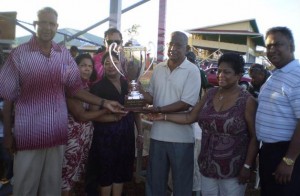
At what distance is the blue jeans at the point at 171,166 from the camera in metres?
3.10

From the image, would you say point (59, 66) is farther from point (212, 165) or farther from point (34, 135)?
point (212, 165)

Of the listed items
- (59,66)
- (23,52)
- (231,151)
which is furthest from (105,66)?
(231,151)

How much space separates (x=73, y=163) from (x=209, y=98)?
5.06ft

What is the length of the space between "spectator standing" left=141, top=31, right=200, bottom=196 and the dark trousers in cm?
77

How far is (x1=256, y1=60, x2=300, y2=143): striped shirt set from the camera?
7.60 feet

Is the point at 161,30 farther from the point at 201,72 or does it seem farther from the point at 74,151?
the point at 201,72

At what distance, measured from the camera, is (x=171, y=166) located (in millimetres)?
3158

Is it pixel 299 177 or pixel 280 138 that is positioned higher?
pixel 280 138

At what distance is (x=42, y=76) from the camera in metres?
2.48

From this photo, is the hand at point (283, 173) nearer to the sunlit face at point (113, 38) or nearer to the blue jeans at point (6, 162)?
the sunlit face at point (113, 38)

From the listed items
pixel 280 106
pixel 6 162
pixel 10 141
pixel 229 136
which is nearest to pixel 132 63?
pixel 229 136

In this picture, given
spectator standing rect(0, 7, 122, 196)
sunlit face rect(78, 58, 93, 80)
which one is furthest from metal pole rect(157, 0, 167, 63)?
spectator standing rect(0, 7, 122, 196)

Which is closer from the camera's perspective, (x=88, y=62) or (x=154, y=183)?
(x=154, y=183)

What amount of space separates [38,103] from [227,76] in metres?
1.53
